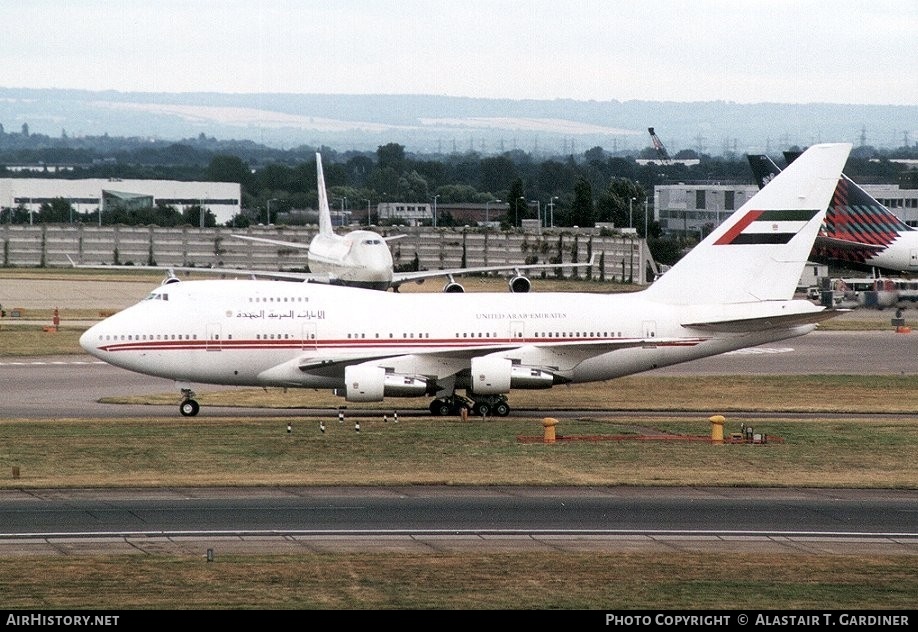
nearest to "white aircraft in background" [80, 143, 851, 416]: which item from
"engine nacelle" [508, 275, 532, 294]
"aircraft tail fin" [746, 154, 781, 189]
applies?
"engine nacelle" [508, 275, 532, 294]

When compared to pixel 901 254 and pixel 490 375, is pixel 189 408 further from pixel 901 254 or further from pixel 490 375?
pixel 901 254

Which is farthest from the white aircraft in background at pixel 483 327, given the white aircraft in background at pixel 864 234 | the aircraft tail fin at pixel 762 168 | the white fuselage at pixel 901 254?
the aircraft tail fin at pixel 762 168

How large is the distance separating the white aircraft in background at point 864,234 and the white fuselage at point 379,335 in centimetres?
4850

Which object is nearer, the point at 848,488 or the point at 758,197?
the point at 848,488

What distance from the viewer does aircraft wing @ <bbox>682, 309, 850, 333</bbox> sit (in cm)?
4759

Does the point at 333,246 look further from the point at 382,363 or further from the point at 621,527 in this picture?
the point at 621,527

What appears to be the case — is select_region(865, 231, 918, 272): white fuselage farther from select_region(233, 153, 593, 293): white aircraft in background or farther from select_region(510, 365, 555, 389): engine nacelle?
select_region(510, 365, 555, 389): engine nacelle

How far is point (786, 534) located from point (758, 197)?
826 inches

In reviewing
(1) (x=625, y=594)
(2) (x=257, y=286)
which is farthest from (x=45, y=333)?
(1) (x=625, y=594)

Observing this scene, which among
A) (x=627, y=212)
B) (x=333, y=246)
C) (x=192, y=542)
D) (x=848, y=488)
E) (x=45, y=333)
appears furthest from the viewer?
(x=627, y=212)

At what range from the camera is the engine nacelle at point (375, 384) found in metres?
46.3

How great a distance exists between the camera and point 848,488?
35031mm

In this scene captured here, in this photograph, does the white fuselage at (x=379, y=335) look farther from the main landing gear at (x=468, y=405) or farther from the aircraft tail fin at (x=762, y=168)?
the aircraft tail fin at (x=762, y=168)

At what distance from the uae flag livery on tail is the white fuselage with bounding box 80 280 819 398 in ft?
7.18
